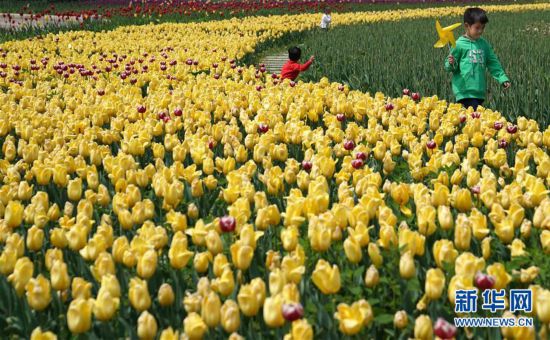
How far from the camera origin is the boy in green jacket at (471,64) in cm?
687

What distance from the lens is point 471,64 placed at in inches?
272

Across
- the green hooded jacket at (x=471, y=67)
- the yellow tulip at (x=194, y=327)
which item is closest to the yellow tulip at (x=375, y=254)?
the yellow tulip at (x=194, y=327)

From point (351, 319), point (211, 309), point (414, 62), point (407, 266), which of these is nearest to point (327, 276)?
point (351, 319)

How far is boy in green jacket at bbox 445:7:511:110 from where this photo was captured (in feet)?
22.5

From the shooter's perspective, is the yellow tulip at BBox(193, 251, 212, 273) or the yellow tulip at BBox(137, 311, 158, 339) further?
the yellow tulip at BBox(193, 251, 212, 273)

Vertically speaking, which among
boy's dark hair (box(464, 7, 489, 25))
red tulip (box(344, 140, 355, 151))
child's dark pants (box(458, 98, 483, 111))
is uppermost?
boy's dark hair (box(464, 7, 489, 25))

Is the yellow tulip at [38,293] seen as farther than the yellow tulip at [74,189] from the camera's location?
No

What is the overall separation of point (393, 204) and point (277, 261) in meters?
1.16

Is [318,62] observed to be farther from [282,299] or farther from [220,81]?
[282,299]

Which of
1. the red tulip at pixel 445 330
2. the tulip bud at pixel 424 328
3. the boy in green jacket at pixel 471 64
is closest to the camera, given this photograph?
the red tulip at pixel 445 330

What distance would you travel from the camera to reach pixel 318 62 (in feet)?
39.6

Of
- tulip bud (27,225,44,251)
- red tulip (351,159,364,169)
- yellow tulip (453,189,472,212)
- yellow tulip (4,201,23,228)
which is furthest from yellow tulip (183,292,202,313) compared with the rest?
red tulip (351,159,364,169)

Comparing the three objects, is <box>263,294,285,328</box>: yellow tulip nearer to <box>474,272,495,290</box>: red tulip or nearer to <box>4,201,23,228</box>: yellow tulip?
<box>474,272,495,290</box>: red tulip

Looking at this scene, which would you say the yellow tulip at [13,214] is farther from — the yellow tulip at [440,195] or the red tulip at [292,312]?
the yellow tulip at [440,195]
